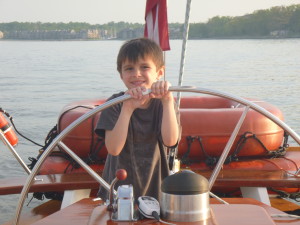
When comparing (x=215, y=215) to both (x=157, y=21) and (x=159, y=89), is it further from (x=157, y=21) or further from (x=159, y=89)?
(x=157, y=21)

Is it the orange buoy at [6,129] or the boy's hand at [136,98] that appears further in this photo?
the orange buoy at [6,129]

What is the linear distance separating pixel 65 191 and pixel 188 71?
→ 52.4 feet

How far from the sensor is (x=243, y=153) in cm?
403

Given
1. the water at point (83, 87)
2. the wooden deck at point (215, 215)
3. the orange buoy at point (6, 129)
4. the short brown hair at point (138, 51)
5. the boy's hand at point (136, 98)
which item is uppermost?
the short brown hair at point (138, 51)

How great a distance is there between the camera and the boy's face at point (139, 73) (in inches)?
97.8

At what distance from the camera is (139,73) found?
8.14 ft

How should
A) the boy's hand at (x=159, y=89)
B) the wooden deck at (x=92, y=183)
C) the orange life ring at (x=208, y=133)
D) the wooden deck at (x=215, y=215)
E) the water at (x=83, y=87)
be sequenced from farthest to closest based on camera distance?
the water at (x=83, y=87), the orange life ring at (x=208, y=133), the wooden deck at (x=92, y=183), the boy's hand at (x=159, y=89), the wooden deck at (x=215, y=215)

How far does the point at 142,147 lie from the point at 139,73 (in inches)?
12.4

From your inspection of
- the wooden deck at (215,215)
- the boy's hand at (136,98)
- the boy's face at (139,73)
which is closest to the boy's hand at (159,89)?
the boy's hand at (136,98)

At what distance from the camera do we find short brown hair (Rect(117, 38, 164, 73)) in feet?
8.16

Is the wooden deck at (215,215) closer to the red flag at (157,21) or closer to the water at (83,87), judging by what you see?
the red flag at (157,21)

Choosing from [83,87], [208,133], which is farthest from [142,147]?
[83,87]

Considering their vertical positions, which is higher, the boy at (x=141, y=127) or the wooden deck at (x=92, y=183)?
the boy at (x=141, y=127)

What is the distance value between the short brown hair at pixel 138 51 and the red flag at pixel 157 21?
1164mm
